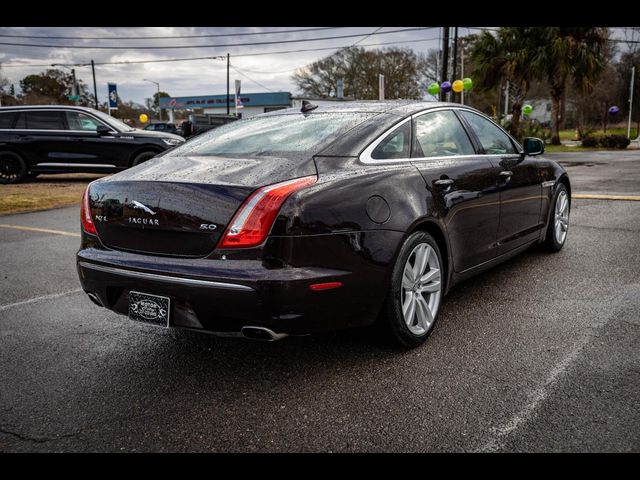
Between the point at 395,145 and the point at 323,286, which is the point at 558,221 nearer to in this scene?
the point at 395,145

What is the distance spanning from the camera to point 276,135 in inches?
135

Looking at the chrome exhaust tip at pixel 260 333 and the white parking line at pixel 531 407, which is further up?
the chrome exhaust tip at pixel 260 333

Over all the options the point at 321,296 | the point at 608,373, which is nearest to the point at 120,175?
the point at 321,296

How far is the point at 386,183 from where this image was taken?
3.00 meters

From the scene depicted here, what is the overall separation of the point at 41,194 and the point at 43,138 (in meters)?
2.47

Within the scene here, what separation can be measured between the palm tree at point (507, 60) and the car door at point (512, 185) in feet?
83.1

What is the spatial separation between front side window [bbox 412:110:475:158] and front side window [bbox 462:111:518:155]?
0.77 feet

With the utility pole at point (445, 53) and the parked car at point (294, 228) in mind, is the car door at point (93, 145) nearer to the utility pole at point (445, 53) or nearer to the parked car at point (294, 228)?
the parked car at point (294, 228)

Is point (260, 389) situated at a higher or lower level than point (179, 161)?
lower

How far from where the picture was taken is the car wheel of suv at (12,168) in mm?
12836

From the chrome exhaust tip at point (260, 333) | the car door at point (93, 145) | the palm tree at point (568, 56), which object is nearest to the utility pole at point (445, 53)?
the palm tree at point (568, 56)

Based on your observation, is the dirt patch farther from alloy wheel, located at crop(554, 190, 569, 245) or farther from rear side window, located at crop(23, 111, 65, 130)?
alloy wheel, located at crop(554, 190, 569, 245)
